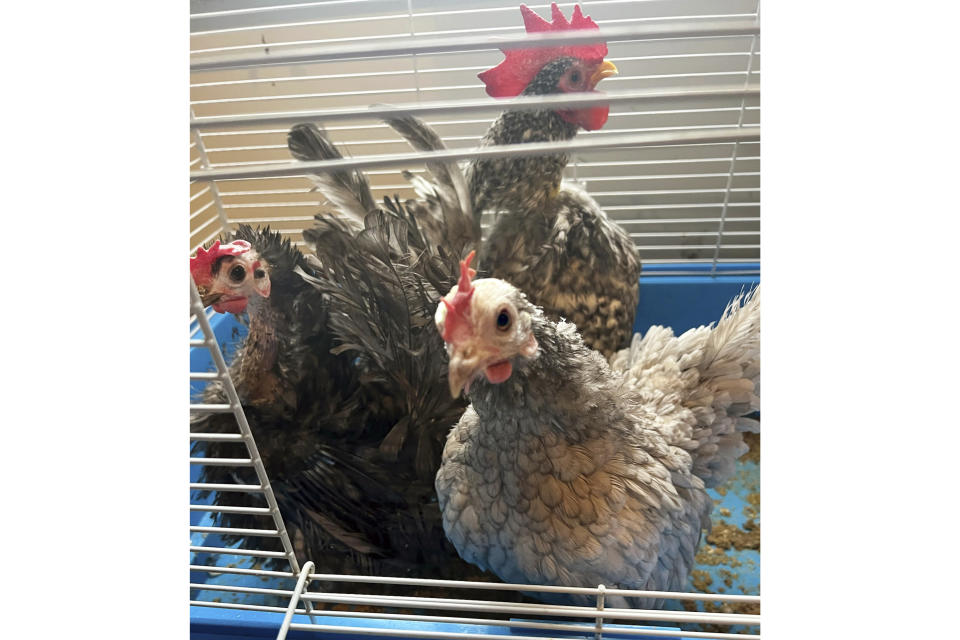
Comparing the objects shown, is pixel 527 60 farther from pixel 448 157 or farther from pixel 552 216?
pixel 448 157

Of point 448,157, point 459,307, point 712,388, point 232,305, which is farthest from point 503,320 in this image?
point 232,305

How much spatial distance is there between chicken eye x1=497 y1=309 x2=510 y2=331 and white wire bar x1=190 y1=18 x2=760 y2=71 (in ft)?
0.70

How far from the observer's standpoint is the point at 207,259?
2.39 feet

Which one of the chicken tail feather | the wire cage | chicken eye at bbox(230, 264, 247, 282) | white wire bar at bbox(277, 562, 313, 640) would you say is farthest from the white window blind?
white wire bar at bbox(277, 562, 313, 640)

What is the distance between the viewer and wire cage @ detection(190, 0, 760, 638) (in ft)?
1.42

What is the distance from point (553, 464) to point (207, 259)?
20.9 inches

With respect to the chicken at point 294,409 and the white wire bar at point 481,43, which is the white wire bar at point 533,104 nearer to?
the white wire bar at point 481,43

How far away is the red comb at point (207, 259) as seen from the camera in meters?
0.73

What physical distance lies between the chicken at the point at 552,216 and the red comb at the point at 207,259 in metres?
0.37

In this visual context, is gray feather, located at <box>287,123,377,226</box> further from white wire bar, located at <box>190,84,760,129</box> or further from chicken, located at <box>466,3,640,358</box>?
white wire bar, located at <box>190,84,760,129</box>

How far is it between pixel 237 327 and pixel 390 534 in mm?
410

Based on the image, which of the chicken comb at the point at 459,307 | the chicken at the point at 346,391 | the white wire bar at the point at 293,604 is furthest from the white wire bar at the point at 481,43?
the white wire bar at the point at 293,604
